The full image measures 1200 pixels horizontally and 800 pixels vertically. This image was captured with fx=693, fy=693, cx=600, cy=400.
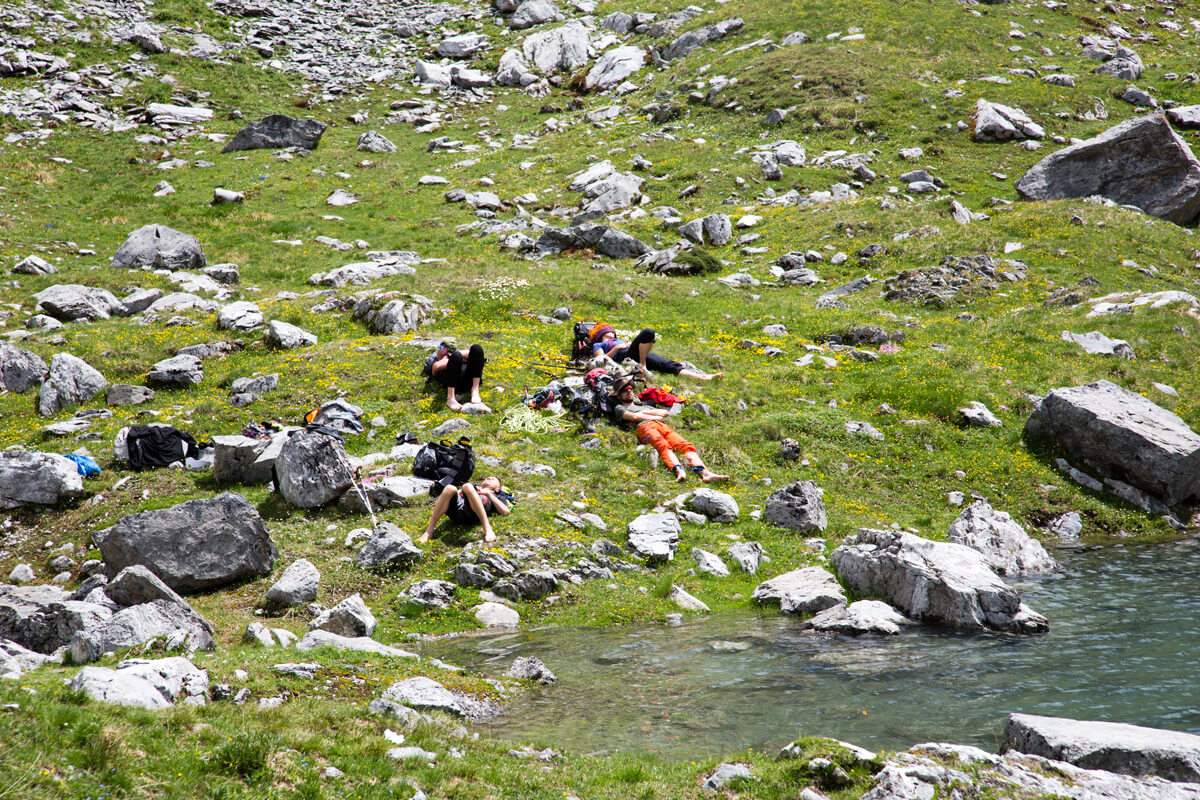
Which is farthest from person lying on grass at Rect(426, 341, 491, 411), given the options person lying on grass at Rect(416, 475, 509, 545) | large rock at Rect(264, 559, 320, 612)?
large rock at Rect(264, 559, 320, 612)

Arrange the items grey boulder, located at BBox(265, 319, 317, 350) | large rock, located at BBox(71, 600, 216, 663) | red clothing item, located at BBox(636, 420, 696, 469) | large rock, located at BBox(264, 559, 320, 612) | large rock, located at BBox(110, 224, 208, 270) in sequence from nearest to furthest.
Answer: large rock, located at BBox(71, 600, 216, 663)
large rock, located at BBox(264, 559, 320, 612)
red clothing item, located at BBox(636, 420, 696, 469)
grey boulder, located at BBox(265, 319, 317, 350)
large rock, located at BBox(110, 224, 208, 270)

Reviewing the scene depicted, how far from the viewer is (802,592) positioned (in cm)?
1328

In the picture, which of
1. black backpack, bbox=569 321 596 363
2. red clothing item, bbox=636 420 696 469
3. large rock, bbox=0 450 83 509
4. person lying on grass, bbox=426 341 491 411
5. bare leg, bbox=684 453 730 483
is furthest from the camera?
black backpack, bbox=569 321 596 363

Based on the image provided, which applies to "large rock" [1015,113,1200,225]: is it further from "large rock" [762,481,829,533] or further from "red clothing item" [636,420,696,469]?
"red clothing item" [636,420,696,469]

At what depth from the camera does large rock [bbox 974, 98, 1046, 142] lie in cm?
4356

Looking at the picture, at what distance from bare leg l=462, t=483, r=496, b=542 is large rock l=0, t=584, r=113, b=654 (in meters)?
6.32

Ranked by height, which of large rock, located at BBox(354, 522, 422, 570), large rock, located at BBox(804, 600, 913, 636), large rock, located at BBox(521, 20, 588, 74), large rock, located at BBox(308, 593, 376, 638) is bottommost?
large rock, located at BBox(354, 522, 422, 570)

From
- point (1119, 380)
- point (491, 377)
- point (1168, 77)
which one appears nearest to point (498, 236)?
point (491, 377)

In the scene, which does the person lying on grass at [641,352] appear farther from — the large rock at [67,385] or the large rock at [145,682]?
the large rock at [145,682]

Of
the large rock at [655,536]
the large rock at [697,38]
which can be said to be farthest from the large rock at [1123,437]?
the large rock at [697,38]

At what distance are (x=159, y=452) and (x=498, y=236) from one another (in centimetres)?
2311

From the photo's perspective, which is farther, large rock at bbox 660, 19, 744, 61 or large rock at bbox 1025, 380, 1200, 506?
large rock at bbox 660, 19, 744, 61

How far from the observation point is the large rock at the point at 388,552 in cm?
1354

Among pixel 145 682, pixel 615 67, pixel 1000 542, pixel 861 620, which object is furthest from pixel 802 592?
Answer: pixel 615 67
